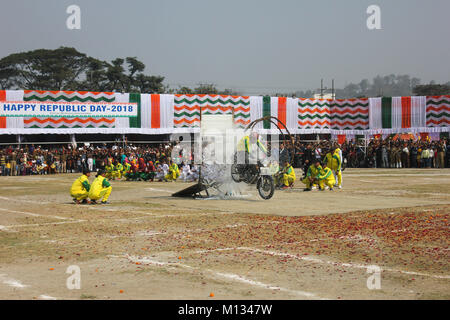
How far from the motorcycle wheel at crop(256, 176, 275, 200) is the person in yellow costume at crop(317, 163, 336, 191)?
4881 mm

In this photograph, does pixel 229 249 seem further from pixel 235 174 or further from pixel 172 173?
pixel 172 173

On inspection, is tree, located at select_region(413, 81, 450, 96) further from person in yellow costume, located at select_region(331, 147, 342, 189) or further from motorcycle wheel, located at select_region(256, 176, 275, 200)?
motorcycle wheel, located at select_region(256, 176, 275, 200)

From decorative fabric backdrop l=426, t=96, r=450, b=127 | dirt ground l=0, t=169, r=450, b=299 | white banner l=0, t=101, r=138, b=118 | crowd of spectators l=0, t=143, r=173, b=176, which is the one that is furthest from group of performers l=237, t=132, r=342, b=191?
decorative fabric backdrop l=426, t=96, r=450, b=127

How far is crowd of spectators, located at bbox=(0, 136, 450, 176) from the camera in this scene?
121 feet

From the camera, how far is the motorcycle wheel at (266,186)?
18578mm

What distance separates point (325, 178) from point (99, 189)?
9091mm

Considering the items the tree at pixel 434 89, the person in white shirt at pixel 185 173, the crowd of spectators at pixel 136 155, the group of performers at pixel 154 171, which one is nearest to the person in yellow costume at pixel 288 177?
the group of performers at pixel 154 171

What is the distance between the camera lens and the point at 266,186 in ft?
61.6

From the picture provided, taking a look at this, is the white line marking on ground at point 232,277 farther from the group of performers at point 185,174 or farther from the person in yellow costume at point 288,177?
the person in yellow costume at point 288,177

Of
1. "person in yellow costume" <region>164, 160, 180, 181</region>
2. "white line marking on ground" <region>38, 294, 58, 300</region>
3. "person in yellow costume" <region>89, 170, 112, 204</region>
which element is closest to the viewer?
"white line marking on ground" <region>38, 294, 58, 300</region>

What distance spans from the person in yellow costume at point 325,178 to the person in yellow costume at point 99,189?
8.65m
